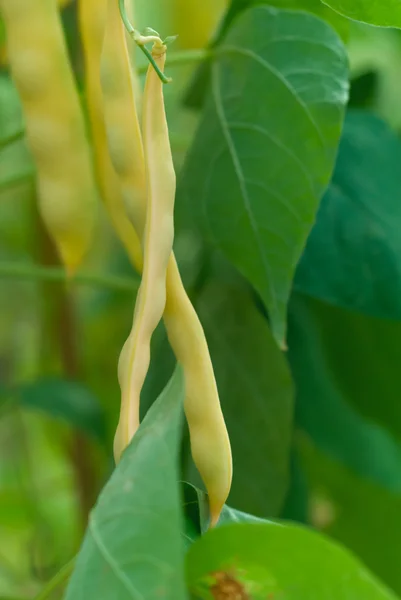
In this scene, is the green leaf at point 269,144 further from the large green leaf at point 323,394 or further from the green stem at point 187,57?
the large green leaf at point 323,394

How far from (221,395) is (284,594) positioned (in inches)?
11.1

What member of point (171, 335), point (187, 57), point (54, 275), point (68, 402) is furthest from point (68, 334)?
point (171, 335)

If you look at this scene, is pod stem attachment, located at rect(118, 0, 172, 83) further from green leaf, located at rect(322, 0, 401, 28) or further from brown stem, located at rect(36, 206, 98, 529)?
brown stem, located at rect(36, 206, 98, 529)

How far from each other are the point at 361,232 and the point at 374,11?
0.60 ft

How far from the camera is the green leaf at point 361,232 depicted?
52cm

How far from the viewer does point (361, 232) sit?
1.76ft

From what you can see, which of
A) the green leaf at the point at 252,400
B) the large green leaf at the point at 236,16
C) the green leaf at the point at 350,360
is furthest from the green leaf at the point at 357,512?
the large green leaf at the point at 236,16

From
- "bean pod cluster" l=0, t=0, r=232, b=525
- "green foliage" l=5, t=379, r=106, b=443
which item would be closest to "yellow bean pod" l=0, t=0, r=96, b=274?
"bean pod cluster" l=0, t=0, r=232, b=525

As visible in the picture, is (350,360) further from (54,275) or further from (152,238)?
(152,238)

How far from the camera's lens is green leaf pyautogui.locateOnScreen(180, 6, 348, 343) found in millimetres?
447

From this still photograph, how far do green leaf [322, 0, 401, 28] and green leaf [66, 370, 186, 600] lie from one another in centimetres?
20

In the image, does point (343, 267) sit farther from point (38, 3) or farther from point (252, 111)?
point (38, 3)

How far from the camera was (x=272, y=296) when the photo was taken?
443 millimetres

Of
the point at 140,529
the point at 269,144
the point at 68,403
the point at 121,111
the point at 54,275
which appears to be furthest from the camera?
the point at 68,403
